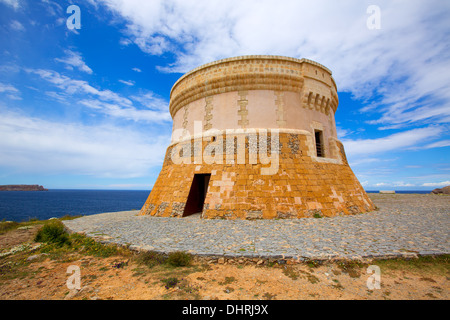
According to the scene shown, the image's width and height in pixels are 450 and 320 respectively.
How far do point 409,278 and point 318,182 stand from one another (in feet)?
19.7

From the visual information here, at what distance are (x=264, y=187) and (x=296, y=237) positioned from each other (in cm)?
333

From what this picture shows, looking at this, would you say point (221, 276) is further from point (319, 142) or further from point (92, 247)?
point (319, 142)

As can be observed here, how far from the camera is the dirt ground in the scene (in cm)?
320

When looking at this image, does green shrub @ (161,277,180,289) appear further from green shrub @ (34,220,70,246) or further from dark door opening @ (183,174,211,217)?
dark door opening @ (183,174,211,217)

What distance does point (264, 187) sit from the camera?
28.9ft

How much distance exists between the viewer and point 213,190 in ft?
29.9

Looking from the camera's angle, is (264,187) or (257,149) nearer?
(264,187)

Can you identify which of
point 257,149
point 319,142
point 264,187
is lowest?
point 264,187

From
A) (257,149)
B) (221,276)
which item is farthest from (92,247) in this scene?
(257,149)

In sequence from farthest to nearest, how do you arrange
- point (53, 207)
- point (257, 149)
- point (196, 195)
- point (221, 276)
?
1. point (53, 207)
2. point (196, 195)
3. point (257, 149)
4. point (221, 276)

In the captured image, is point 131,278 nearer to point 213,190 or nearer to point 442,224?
point 213,190

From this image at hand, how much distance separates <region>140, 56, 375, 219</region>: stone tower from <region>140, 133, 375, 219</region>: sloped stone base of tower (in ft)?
0.15

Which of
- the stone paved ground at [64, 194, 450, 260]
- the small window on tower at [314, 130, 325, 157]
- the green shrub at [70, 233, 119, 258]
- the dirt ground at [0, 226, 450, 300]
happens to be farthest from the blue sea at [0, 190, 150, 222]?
the small window on tower at [314, 130, 325, 157]
